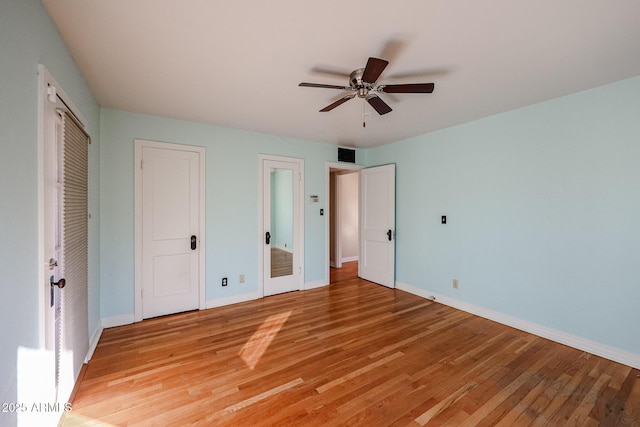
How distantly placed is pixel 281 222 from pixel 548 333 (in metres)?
3.59

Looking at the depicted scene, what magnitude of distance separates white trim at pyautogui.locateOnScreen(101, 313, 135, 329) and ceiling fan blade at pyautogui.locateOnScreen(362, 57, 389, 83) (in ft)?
12.0

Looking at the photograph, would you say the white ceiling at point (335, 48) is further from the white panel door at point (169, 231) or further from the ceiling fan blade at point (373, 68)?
the white panel door at point (169, 231)

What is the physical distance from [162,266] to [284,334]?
1.81 metres

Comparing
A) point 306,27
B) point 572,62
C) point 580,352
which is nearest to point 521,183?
point 572,62

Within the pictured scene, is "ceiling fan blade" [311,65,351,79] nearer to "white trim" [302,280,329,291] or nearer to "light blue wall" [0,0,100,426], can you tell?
"light blue wall" [0,0,100,426]

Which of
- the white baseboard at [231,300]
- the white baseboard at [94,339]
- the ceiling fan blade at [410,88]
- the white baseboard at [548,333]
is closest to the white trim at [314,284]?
the white baseboard at [231,300]

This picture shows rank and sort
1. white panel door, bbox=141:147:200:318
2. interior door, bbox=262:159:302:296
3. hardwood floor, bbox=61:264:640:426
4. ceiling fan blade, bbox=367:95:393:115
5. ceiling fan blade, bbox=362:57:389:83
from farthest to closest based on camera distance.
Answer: interior door, bbox=262:159:302:296 → white panel door, bbox=141:147:200:318 → ceiling fan blade, bbox=367:95:393:115 → hardwood floor, bbox=61:264:640:426 → ceiling fan blade, bbox=362:57:389:83

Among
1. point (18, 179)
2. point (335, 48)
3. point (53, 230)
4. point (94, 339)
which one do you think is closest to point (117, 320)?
point (94, 339)

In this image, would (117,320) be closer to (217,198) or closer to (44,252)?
(217,198)

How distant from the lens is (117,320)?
10.2ft

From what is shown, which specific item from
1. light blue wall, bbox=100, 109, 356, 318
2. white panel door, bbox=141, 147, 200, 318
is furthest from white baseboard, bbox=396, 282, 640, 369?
white panel door, bbox=141, 147, 200, 318

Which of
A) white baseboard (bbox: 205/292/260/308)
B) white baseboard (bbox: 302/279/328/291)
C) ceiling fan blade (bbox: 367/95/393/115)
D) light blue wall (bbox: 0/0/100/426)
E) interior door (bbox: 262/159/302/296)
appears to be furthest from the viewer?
white baseboard (bbox: 302/279/328/291)

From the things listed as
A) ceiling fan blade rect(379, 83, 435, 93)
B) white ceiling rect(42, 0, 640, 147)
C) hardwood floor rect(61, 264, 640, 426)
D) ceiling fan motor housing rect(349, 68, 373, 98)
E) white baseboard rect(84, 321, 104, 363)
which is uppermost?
white ceiling rect(42, 0, 640, 147)

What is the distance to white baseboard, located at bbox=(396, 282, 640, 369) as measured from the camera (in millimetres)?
2377
